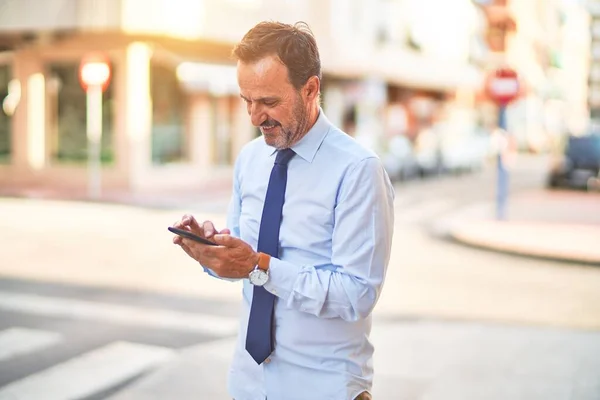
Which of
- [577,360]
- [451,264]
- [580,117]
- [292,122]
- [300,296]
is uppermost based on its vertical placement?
[292,122]

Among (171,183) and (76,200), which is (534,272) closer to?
(76,200)

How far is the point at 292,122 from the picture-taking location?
2.30m

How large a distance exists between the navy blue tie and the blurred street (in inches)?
115

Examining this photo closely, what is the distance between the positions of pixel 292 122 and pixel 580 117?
11153cm

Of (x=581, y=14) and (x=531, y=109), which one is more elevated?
(x=581, y=14)

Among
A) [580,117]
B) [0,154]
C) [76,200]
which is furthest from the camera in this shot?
[580,117]

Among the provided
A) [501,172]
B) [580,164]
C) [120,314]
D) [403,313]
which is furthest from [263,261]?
[580,164]

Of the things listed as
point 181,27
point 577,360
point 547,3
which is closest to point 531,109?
point 547,3

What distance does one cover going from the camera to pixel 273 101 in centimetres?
225

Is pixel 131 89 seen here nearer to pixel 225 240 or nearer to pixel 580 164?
pixel 580 164

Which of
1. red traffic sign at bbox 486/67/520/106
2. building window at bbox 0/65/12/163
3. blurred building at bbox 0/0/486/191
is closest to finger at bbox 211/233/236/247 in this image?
red traffic sign at bbox 486/67/520/106

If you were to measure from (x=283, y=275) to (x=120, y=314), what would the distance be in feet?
18.0

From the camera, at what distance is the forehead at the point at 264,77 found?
7.25 ft

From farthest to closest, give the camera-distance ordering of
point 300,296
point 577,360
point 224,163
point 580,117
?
1. point 580,117
2. point 224,163
3. point 577,360
4. point 300,296
